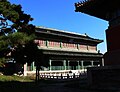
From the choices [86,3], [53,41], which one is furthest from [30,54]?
[53,41]

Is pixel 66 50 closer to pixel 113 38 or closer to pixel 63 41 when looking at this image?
pixel 63 41

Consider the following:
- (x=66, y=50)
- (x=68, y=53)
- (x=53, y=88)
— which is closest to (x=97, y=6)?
(x=53, y=88)

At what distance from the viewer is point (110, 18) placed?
15.9 metres

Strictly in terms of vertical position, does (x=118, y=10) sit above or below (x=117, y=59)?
above

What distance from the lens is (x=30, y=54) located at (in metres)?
24.0

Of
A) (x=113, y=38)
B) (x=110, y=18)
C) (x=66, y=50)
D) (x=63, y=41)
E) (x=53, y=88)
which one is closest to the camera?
(x=113, y=38)

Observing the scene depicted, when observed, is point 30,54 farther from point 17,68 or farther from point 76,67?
point 76,67

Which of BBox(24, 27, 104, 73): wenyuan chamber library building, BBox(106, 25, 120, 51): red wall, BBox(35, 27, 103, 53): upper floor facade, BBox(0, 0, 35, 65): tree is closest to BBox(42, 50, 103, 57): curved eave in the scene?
BBox(24, 27, 104, 73): wenyuan chamber library building

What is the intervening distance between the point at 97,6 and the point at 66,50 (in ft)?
109

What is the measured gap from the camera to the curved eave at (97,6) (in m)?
15.1

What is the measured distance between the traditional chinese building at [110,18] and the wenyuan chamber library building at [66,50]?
81.4 feet

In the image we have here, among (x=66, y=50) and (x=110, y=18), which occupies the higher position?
(x=66, y=50)

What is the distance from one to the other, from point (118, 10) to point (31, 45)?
1089 cm

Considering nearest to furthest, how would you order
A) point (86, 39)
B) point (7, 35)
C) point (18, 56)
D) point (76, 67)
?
point (7, 35)
point (18, 56)
point (76, 67)
point (86, 39)
